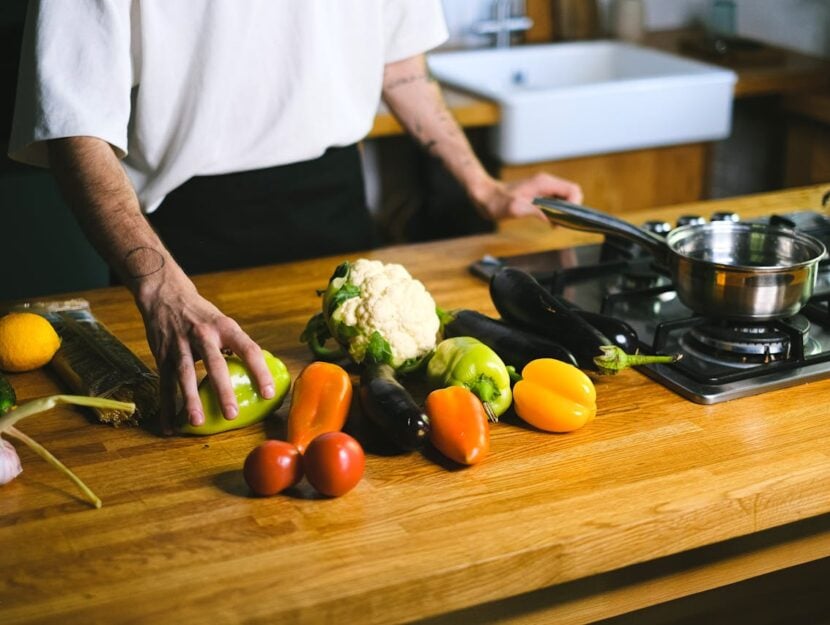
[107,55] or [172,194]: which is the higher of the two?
[107,55]

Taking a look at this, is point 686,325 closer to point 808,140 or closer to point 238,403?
point 238,403

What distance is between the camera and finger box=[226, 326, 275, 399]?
116 centimetres

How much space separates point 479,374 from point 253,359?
24cm

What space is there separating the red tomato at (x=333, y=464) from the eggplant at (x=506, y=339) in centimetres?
29

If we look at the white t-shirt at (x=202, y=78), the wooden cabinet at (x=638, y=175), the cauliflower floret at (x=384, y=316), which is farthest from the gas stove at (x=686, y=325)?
the wooden cabinet at (x=638, y=175)

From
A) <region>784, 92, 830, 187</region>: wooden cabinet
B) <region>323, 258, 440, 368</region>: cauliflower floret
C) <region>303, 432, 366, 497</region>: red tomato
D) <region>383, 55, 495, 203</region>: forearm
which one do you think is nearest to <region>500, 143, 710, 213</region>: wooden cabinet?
<region>784, 92, 830, 187</region>: wooden cabinet

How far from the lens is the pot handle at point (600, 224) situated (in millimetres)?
1431

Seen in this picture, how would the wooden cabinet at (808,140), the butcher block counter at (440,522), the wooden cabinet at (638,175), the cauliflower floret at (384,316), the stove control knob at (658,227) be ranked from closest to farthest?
the butcher block counter at (440,522) < the cauliflower floret at (384,316) < the stove control knob at (658,227) < the wooden cabinet at (638,175) < the wooden cabinet at (808,140)

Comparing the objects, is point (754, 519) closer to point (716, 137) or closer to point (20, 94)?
point (20, 94)

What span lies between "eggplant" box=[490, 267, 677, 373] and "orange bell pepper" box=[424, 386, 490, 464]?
0.17 m

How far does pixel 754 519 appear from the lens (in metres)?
1.07

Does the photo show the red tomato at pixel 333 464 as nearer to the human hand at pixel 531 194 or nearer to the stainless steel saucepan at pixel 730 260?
the stainless steel saucepan at pixel 730 260

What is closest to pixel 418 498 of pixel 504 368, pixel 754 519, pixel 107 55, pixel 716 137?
pixel 504 368

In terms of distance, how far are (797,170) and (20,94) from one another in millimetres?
2362
